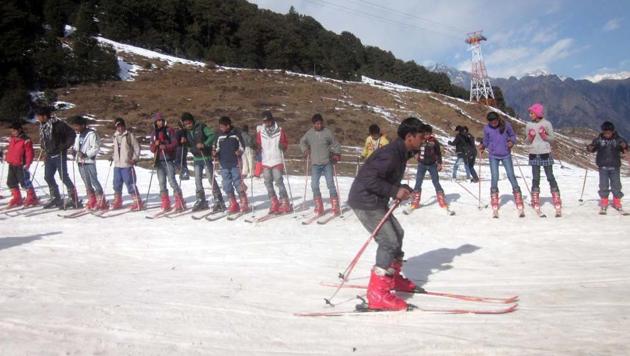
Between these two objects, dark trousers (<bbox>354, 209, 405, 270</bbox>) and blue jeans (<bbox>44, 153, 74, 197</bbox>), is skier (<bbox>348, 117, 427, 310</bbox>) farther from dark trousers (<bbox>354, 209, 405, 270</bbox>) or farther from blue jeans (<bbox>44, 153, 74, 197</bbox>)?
blue jeans (<bbox>44, 153, 74, 197</bbox>)

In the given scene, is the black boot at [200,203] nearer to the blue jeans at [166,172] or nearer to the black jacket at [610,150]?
the blue jeans at [166,172]

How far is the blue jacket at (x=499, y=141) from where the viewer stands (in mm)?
10742

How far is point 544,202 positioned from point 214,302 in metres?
9.64

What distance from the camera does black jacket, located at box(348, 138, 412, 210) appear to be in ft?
18.3

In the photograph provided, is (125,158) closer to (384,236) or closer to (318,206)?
(318,206)

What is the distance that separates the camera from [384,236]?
5652mm

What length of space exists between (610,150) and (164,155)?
1000 cm

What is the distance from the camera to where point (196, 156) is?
11.7 metres

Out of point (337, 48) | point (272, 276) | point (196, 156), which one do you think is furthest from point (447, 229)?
point (337, 48)

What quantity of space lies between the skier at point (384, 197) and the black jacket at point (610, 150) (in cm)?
716

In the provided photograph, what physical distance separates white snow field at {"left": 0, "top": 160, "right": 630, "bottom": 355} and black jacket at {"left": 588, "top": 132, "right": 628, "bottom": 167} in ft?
3.80

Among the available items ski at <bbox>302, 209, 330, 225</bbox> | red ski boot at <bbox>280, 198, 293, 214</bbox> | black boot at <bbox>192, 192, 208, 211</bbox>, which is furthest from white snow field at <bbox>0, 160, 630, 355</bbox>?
black boot at <bbox>192, 192, 208, 211</bbox>

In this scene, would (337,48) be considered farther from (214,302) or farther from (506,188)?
(214,302)

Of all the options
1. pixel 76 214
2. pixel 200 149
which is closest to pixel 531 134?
pixel 200 149
